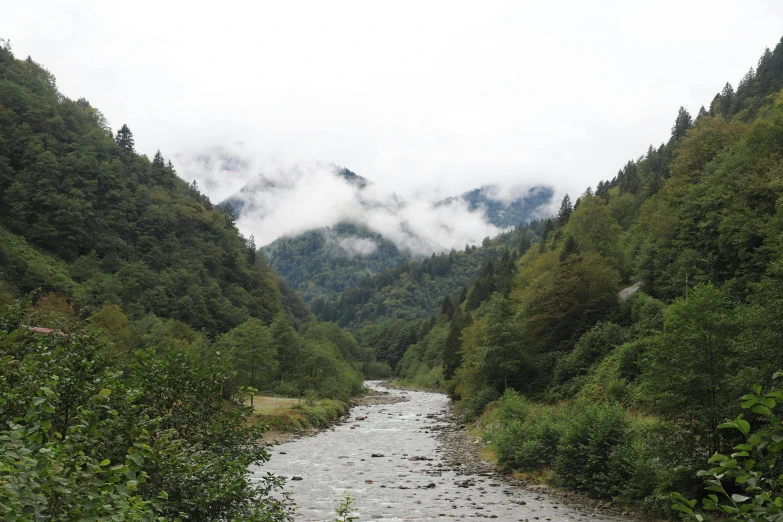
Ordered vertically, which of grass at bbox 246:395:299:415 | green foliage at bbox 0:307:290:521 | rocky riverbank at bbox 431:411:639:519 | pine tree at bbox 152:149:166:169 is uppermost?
pine tree at bbox 152:149:166:169

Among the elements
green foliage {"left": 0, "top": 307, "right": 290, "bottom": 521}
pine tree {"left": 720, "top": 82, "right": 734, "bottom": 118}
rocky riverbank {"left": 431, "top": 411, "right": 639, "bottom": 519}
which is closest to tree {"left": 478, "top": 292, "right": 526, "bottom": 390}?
rocky riverbank {"left": 431, "top": 411, "right": 639, "bottom": 519}

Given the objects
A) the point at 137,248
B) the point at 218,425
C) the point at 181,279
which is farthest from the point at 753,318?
the point at 137,248

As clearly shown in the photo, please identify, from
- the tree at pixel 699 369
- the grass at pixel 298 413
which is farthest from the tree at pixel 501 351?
the tree at pixel 699 369

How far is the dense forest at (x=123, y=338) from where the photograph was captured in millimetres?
5980

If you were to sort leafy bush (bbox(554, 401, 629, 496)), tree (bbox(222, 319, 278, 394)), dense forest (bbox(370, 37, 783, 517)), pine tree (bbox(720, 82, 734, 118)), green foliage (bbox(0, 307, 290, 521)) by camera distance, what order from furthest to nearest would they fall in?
pine tree (bbox(720, 82, 734, 118)) → tree (bbox(222, 319, 278, 394)) → leafy bush (bbox(554, 401, 629, 496)) → dense forest (bbox(370, 37, 783, 517)) → green foliage (bbox(0, 307, 290, 521))

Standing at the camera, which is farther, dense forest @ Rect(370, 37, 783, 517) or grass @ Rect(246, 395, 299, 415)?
grass @ Rect(246, 395, 299, 415)

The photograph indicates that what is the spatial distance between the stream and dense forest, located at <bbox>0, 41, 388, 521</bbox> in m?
4.93

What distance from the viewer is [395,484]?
95.7 ft

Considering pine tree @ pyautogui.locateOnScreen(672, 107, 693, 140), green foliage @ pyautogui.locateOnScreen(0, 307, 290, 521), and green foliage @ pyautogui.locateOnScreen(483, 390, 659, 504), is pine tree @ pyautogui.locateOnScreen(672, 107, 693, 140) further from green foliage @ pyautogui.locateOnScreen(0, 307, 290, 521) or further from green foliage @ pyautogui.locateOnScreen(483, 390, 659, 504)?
green foliage @ pyautogui.locateOnScreen(0, 307, 290, 521)

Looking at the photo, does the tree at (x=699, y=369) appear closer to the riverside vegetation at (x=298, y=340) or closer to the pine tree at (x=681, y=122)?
the riverside vegetation at (x=298, y=340)

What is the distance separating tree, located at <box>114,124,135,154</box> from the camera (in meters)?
138

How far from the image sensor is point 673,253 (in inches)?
2053

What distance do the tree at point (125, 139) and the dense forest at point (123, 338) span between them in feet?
1.52

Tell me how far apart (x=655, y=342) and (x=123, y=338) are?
163 ft
